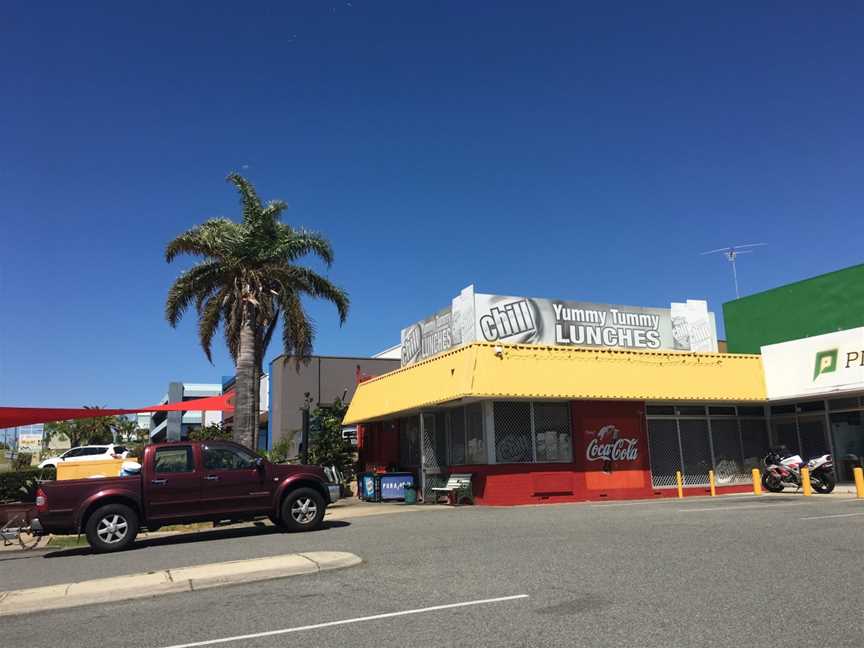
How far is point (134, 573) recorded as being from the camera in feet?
32.0

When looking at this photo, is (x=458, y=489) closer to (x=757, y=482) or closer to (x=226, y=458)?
(x=226, y=458)

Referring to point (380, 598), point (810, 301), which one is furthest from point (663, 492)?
point (380, 598)

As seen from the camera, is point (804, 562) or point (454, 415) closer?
point (804, 562)

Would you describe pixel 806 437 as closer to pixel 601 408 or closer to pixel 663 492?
pixel 663 492

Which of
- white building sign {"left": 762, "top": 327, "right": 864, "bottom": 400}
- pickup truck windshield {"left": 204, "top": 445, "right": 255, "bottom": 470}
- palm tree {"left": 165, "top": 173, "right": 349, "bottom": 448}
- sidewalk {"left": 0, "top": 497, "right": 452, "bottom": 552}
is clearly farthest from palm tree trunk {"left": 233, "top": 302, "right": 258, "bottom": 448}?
white building sign {"left": 762, "top": 327, "right": 864, "bottom": 400}

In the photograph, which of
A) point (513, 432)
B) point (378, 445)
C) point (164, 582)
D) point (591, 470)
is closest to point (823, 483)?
point (591, 470)

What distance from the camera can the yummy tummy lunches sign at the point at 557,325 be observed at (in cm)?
2814

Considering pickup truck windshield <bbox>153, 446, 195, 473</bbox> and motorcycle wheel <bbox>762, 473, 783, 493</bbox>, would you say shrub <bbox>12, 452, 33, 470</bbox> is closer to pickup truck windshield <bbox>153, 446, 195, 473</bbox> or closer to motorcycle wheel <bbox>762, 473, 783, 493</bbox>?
pickup truck windshield <bbox>153, 446, 195, 473</bbox>

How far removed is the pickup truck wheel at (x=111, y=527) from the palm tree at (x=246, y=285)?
11.8 m

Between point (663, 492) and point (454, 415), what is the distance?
737cm

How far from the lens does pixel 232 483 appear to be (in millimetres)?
13492

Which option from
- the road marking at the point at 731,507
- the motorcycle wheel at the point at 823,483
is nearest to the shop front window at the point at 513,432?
the road marking at the point at 731,507

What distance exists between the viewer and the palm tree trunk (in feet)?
78.6

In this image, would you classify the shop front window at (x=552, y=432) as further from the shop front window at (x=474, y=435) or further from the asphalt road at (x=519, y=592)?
the asphalt road at (x=519, y=592)
